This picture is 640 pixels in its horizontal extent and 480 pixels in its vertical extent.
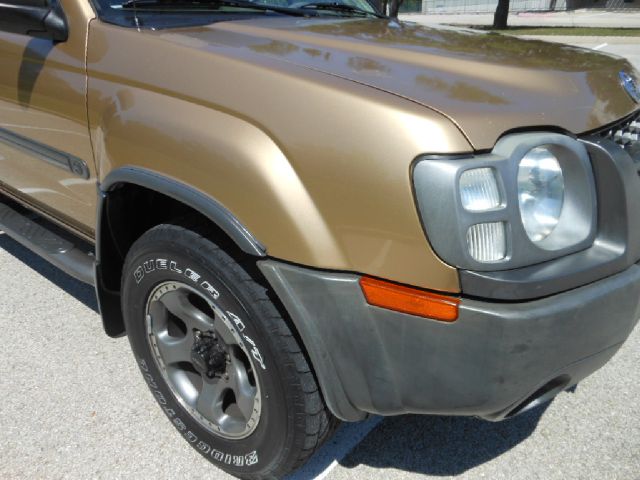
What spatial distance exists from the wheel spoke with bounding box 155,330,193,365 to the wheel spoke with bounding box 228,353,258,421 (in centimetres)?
24

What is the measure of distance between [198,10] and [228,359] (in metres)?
1.46

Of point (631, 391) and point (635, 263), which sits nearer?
point (635, 263)

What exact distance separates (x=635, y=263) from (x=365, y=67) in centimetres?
96

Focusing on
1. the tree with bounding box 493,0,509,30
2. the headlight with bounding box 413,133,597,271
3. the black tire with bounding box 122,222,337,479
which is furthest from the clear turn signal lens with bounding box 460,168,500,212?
the tree with bounding box 493,0,509,30

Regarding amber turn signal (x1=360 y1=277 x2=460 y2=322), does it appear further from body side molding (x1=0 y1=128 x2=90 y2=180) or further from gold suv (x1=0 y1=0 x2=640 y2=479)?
body side molding (x1=0 y1=128 x2=90 y2=180)

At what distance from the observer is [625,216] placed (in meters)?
1.64

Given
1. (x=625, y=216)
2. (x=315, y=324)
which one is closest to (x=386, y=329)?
(x=315, y=324)

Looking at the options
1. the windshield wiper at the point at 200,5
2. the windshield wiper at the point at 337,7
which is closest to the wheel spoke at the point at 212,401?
the windshield wiper at the point at 200,5

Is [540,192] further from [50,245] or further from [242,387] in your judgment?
[50,245]

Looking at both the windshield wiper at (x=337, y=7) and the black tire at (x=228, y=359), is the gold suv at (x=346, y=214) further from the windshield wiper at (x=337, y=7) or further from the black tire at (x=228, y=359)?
the windshield wiper at (x=337, y=7)

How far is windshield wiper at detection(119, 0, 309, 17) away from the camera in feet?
7.80

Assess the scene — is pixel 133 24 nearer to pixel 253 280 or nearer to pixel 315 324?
pixel 253 280

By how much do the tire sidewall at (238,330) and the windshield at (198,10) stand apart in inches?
35.0

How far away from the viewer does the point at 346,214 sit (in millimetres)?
1549
